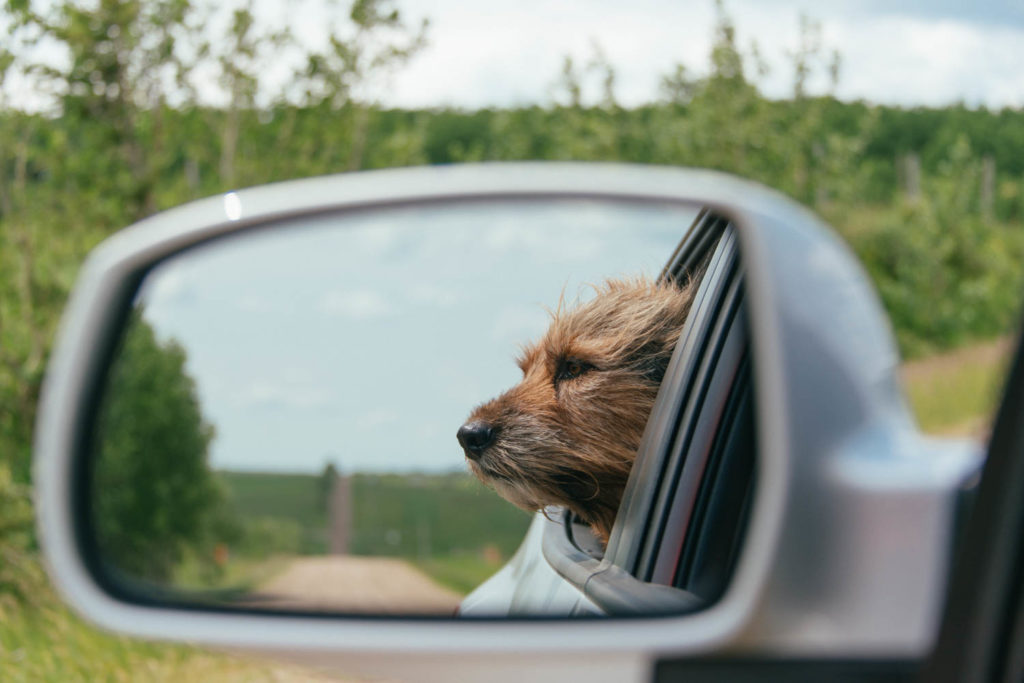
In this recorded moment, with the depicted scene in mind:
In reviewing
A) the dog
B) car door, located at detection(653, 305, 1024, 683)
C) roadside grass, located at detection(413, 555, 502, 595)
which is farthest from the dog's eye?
car door, located at detection(653, 305, 1024, 683)

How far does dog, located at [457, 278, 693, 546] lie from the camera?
2156mm

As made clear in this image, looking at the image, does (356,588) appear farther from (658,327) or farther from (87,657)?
(87,657)

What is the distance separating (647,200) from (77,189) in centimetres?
579

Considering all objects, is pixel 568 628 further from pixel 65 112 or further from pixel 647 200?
pixel 65 112

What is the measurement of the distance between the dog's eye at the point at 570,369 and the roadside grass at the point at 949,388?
305cm

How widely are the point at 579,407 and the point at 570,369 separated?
8 cm

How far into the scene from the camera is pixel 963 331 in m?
12.7

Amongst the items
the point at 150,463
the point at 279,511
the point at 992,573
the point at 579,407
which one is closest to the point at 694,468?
the point at 579,407

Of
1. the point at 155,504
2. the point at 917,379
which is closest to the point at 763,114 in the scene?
the point at 917,379

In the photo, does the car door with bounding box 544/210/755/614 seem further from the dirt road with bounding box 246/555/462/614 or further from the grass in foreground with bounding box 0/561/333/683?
the grass in foreground with bounding box 0/561/333/683

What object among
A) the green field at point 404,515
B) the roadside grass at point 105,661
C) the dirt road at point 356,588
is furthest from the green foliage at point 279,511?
the roadside grass at point 105,661

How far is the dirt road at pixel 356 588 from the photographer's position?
1898mm

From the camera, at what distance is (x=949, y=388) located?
7.96 metres

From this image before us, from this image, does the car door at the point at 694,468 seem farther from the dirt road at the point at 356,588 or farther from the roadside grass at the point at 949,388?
the roadside grass at the point at 949,388
